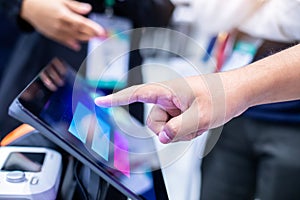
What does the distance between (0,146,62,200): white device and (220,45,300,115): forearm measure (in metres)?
0.25

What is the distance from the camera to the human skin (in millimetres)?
543

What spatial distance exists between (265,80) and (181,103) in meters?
0.13

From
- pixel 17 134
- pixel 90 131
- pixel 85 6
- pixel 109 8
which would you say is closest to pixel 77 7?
pixel 85 6

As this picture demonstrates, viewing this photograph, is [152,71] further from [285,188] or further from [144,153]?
[285,188]

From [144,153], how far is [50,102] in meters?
0.18

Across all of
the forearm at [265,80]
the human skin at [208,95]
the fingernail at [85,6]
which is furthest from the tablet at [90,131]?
the fingernail at [85,6]

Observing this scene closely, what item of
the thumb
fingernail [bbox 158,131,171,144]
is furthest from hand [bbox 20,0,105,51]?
fingernail [bbox 158,131,171,144]

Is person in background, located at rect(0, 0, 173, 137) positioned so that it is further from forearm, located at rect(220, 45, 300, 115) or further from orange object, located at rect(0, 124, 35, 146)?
forearm, located at rect(220, 45, 300, 115)

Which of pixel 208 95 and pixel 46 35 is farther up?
pixel 208 95

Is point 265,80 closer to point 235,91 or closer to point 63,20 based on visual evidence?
point 235,91

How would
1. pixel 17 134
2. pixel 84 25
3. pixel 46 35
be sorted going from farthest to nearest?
pixel 46 35 < pixel 84 25 < pixel 17 134

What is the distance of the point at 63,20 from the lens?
3.15ft

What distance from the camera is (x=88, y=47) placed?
1101 mm

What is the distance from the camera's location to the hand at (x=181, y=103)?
1.77 feet
